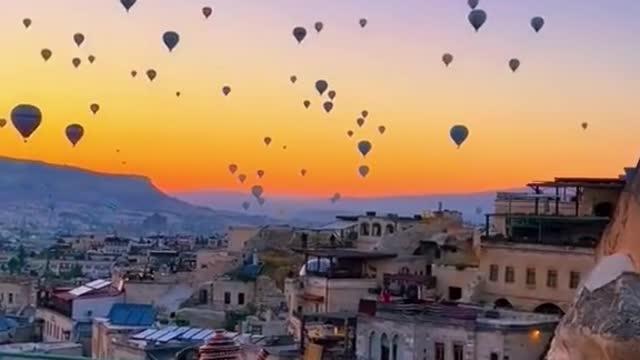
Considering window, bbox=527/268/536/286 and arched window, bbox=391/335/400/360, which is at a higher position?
window, bbox=527/268/536/286

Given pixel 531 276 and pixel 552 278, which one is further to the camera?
pixel 531 276

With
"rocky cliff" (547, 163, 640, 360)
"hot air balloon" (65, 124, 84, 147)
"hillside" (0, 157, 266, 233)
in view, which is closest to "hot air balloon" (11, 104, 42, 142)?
"hot air balloon" (65, 124, 84, 147)

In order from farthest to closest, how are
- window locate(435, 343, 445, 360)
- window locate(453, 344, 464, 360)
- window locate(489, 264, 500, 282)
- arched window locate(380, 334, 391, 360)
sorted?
window locate(489, 264, 500, 282)
arched window locate(380, 334, 391, 360)
window locate(435, 343, 445, 360)
window locate(453, 344, 464, 360)

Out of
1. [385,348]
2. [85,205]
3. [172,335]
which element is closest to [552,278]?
[385,348]

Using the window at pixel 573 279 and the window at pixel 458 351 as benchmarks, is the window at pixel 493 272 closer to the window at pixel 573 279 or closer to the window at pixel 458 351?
the window at pixel 573 279

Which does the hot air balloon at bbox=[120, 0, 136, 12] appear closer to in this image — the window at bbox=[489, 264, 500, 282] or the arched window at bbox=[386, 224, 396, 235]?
the window at bbox=[489, 264, 500, 282]

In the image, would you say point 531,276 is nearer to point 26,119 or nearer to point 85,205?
point 26,119

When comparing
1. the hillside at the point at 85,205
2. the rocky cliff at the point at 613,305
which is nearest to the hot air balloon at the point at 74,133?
the rocky cliff at the point at 613,305
